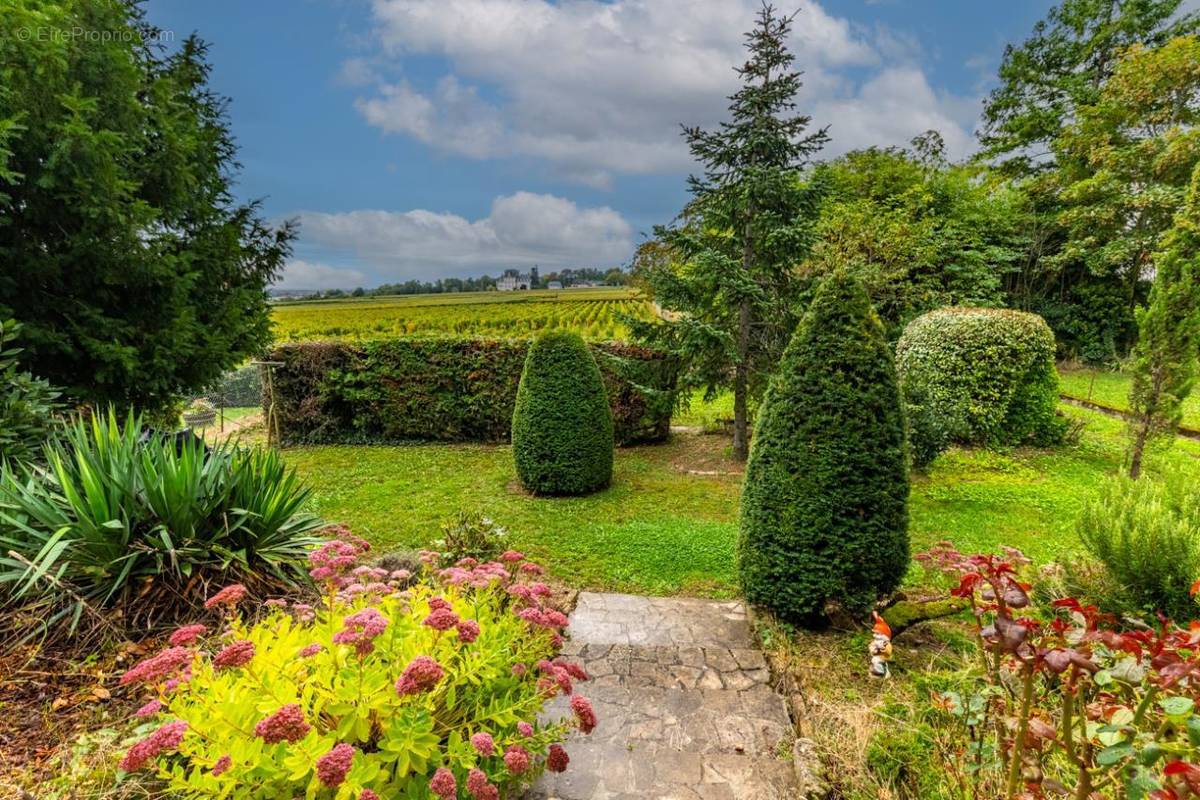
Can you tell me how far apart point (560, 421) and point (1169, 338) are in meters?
6.87

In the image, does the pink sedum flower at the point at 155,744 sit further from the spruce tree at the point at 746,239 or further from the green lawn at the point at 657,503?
the spruce tree at the point at 746,239

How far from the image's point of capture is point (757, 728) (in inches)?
103

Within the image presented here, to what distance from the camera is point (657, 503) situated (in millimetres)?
6691

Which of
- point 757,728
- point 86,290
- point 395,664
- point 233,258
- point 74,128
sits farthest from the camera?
point 233,258

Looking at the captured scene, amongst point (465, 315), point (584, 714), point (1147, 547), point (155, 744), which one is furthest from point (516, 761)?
point (465, 315)

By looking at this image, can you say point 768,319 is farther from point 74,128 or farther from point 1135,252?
point 1135,252

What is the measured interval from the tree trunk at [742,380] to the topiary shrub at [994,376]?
2.41 metres

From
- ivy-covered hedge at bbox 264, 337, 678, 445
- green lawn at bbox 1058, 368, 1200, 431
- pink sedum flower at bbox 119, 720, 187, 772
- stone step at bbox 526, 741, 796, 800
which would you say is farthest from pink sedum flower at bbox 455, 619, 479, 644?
green lawn at bbox 1058, 368, 1200, 431

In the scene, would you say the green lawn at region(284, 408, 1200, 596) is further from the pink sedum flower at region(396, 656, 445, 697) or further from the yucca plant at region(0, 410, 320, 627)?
the pink sedum flower at region(396, 656, 445, 697)

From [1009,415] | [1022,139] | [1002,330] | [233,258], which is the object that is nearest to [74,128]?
[233,258]

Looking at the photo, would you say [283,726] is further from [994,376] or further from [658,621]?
[994,376]

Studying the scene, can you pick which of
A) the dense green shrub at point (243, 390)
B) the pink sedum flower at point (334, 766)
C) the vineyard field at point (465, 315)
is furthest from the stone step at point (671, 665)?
the dense green shrub at point (243, 390)

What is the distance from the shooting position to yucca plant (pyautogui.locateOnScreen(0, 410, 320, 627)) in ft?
9.23

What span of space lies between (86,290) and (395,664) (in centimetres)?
675
